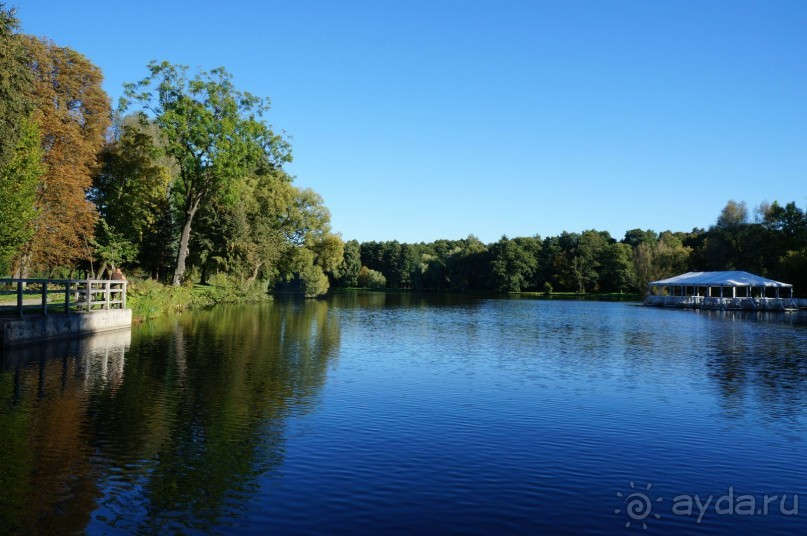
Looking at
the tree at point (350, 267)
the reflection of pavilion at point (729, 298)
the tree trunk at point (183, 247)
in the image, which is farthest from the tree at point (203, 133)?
the tree at point (350, 267)

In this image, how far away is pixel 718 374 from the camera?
19.1m

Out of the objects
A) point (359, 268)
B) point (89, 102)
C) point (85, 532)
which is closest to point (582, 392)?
point (85, 532)

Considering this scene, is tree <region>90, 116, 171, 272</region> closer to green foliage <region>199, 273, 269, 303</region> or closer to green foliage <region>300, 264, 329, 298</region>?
green foliage <region>199, 273, 269, 303</region>

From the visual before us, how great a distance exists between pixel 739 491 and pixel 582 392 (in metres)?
→ 6.99

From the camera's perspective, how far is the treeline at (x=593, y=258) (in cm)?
7969

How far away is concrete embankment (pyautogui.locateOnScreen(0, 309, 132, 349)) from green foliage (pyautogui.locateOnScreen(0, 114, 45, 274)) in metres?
5.98

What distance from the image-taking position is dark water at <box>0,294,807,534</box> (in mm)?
7285

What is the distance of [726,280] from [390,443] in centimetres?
6674

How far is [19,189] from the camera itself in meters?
27.8

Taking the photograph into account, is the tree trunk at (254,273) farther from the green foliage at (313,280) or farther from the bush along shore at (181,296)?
the green foliage at (313,280)

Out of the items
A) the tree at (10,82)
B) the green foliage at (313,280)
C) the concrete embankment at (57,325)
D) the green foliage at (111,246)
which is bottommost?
the concrete embankment at (57,325)

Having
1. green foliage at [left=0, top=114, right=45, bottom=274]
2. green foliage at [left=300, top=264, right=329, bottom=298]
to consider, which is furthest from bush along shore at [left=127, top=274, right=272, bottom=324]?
green foliage at [left=300, top=264, right=329, bottom=298]

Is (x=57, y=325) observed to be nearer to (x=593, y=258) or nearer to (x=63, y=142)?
(x=63, y=142)

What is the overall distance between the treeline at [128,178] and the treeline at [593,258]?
2276 inches
